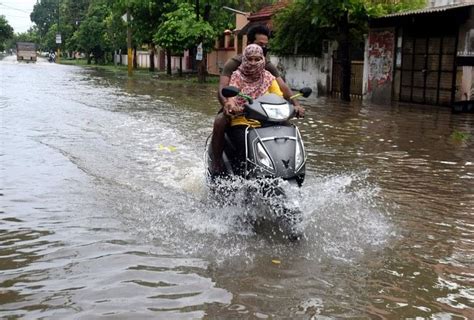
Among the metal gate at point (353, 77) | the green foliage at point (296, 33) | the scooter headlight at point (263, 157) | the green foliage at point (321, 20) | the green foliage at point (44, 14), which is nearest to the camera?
the scooter headlight at point (263, 157)

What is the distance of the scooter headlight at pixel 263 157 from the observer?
4820 mm

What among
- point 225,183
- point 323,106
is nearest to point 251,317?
point 225,183

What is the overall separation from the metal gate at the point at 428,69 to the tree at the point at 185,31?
13694 mm

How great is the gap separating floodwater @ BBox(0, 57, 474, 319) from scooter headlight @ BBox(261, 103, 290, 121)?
665 mm

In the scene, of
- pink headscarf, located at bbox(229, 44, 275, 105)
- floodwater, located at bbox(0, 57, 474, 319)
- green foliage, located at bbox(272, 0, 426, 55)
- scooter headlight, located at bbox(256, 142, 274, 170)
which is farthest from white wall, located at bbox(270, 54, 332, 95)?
scooter headlight, located at bbox(256, 142, 274, 170)

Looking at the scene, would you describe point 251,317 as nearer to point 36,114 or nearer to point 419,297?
point 419,297

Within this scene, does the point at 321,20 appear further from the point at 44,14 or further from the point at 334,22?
the point at 44,14

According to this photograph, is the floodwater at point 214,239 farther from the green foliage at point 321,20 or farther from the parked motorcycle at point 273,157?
the green foliage at point 321,20

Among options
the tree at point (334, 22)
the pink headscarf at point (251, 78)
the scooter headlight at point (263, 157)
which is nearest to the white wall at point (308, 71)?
the tree at point (334, 22)

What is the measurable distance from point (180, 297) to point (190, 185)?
3.42 meters

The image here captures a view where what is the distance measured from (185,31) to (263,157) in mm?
26686

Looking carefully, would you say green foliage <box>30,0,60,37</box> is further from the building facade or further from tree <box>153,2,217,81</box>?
the building facade

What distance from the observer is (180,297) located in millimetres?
3863

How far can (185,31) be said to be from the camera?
3052cm
